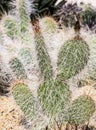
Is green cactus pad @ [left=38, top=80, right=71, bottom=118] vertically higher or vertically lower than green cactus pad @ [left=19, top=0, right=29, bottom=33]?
lower

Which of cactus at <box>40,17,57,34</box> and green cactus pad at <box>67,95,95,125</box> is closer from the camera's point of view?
green cactus pad at <box>67,95,95,125</box>

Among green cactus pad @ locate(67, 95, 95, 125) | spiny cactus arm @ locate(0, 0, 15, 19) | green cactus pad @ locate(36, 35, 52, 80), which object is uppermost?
spiny cactus arm @ locate(0, 0, 15, 19)

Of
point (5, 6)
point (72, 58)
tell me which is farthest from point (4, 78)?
point (5, 6)

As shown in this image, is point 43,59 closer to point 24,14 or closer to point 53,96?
point 53,96

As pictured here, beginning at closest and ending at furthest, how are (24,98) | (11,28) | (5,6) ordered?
(24,98) < (11,28) < (5,6)

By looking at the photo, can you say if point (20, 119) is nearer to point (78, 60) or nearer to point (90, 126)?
point (90, 126)

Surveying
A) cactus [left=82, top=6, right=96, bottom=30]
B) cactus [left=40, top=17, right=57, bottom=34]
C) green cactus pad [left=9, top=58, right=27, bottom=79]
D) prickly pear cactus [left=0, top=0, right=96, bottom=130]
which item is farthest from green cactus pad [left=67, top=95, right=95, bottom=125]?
cactus [left=82, top=6, right=96, bottom=30]

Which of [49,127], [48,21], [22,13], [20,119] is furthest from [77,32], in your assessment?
[22,13]

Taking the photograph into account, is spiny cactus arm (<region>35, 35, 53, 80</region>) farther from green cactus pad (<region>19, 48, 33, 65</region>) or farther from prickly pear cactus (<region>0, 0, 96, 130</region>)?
green cactus pad (<region>19, 48, 33, 65</region>)
